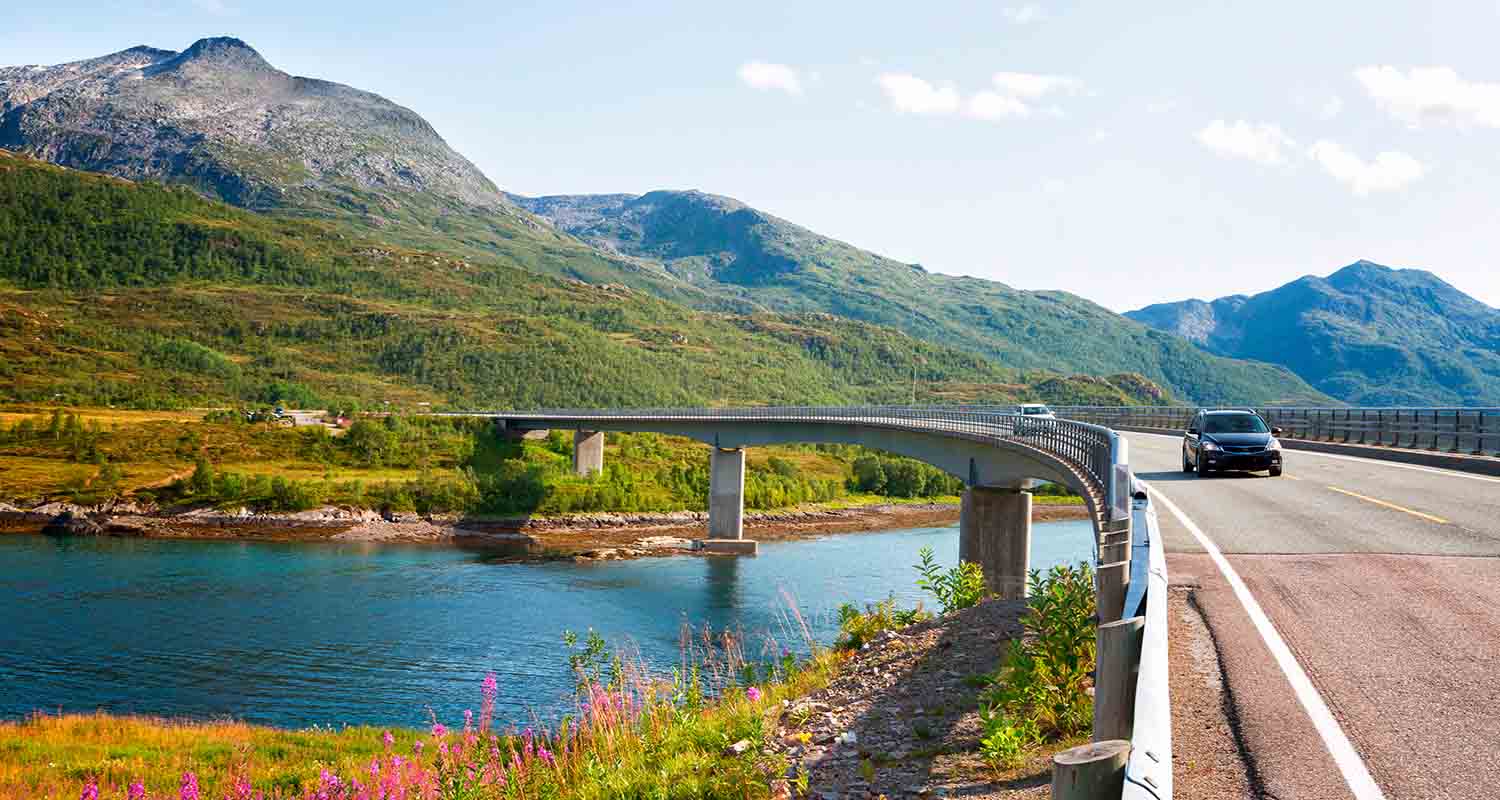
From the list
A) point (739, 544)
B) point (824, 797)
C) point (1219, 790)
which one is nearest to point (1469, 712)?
point (1219, 790)

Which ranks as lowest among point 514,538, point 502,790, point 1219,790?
point 514,538

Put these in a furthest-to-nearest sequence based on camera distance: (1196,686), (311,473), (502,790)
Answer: (311,473), (502,790), (1196,686)

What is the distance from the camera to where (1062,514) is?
318 ft

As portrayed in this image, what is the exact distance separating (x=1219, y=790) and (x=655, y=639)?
1421 inches

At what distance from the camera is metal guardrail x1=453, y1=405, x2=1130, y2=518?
17.7 meters

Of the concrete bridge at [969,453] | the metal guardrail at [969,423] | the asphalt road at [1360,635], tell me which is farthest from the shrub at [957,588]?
the asphalt road at [1360,635]

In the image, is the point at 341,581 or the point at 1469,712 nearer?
the point at 1469,712

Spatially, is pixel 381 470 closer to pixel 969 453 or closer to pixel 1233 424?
pixel 969 453

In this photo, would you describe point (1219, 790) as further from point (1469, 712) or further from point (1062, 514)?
point (1062, 514)

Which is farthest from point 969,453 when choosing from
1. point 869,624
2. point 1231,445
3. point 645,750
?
point 645,750

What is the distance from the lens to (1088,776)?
395cm

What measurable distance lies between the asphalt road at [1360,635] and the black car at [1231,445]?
6.39m

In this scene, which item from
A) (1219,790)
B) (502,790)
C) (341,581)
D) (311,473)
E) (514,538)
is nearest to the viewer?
(1219,790)

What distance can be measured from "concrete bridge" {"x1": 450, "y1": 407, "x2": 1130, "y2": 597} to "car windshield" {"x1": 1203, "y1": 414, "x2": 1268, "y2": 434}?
3.74m
